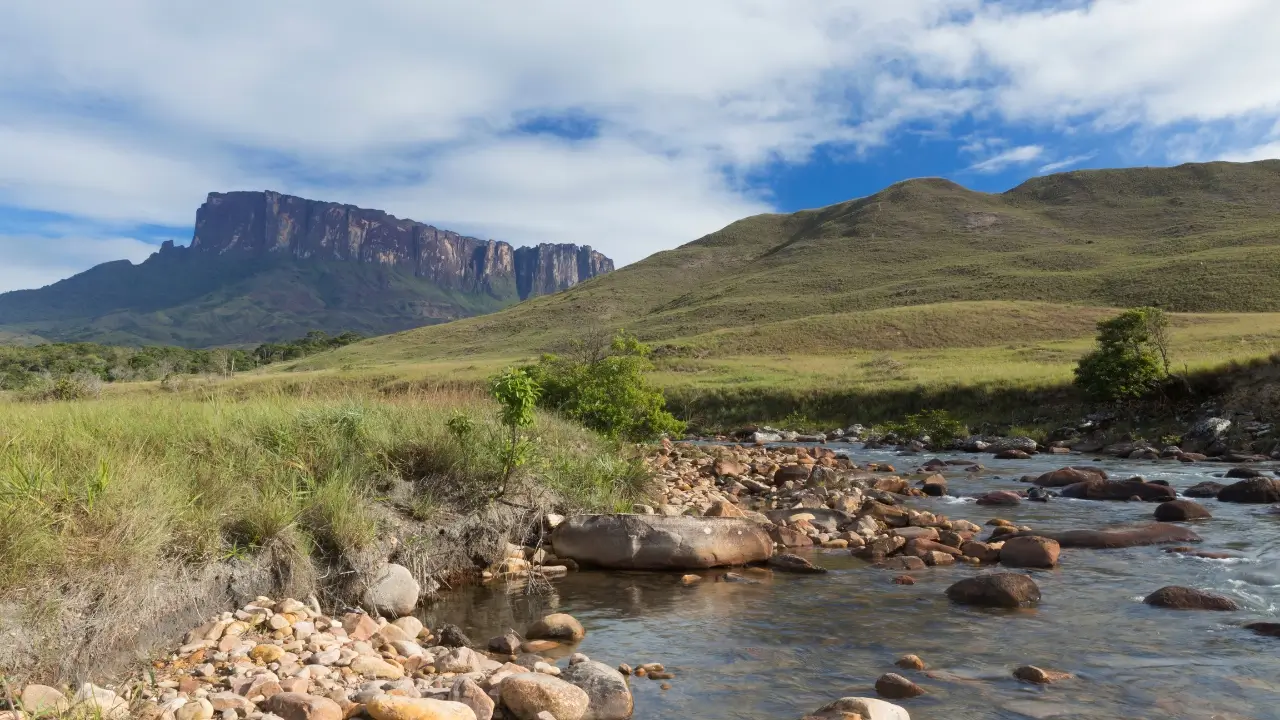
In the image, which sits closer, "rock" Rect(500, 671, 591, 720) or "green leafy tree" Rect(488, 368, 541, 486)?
"rock" Rect(500, 671, 591, 720)

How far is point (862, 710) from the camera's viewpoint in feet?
19.2

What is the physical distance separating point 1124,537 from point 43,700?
1418 cm

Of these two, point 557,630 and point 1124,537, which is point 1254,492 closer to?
point 1124,537

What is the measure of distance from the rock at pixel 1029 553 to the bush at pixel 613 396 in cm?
905

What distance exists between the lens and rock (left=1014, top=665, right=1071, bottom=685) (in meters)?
6.93

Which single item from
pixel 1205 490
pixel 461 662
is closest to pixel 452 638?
pixel 461 662

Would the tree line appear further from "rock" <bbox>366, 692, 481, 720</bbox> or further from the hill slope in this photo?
"rock" <bbox>366, 692, 481, 720</bbox>

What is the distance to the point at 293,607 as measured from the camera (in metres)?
7.54

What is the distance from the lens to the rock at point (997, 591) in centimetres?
930

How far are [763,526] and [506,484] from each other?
435 centimetres

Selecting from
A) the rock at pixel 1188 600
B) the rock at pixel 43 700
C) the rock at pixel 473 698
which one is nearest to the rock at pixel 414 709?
the rock at pixel 473 698

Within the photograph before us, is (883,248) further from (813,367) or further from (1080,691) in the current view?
(1080,691)

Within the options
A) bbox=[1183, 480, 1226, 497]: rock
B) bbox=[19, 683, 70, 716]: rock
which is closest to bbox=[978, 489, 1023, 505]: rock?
bbox=[1183, 480, 1226, 497]: rock

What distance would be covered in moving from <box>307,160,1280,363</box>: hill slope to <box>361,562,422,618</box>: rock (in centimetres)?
6114
